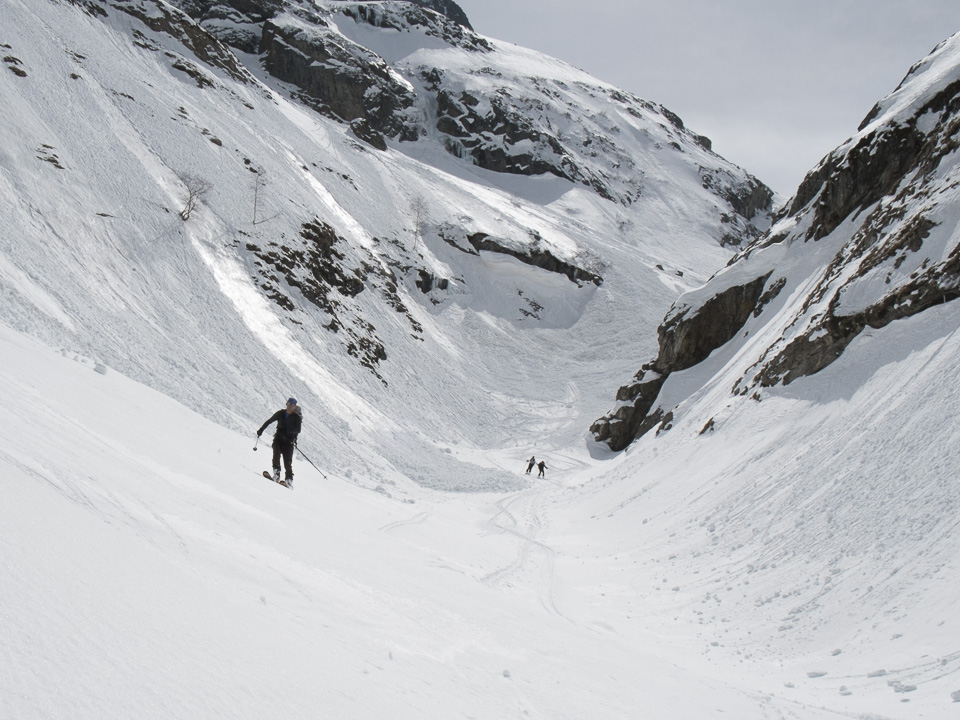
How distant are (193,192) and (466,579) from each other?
35881 mm

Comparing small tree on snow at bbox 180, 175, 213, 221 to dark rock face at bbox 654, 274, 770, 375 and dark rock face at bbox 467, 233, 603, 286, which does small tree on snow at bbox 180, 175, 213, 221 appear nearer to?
dark rock face at bbox 654, 274, 770, 375

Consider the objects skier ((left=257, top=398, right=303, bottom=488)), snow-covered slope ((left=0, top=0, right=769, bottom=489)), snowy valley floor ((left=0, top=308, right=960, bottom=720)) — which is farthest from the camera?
snow-covered slope ((left=0, top=0, right=769, bottom=489))

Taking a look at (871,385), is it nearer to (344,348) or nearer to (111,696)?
(111,696)

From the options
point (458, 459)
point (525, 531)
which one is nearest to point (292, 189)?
point (458, 459)

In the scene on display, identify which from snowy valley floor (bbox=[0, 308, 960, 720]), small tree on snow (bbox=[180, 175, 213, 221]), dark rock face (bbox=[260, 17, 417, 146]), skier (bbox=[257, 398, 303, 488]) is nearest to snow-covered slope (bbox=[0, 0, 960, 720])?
snowy valley floor (bbox=[0, 308, 960, 720])

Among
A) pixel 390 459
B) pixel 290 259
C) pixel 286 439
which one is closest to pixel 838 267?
pixel 390 459

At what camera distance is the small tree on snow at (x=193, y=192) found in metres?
35.7

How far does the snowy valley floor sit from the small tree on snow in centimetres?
2742

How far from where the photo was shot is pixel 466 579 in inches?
302

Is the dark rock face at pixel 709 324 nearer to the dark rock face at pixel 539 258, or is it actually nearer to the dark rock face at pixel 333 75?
the dark rock face at pixel 539 258

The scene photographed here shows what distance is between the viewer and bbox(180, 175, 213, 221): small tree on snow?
3567 cm

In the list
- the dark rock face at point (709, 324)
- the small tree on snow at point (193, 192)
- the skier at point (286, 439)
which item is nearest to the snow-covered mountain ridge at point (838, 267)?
the dark rock face at point (709, 324)

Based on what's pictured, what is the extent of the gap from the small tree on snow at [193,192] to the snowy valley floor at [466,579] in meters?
27.4

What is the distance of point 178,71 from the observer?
57406mm
